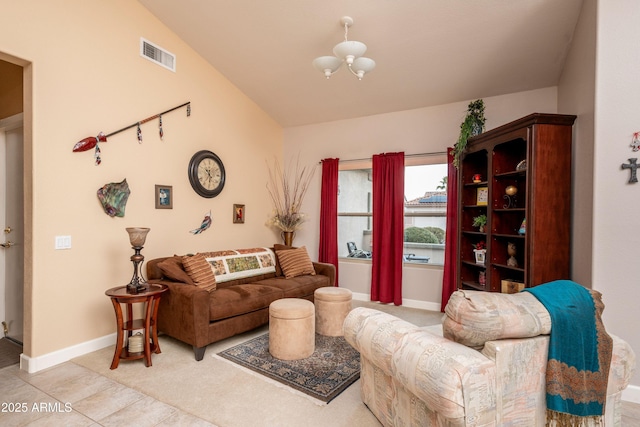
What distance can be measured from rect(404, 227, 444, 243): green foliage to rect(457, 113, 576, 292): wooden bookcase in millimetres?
715

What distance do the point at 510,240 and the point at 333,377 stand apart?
2.38m

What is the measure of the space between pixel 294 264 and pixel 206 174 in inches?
64.7

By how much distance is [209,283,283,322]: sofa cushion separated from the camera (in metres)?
3.15

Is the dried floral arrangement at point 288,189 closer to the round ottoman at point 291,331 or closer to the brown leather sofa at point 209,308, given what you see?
the brown leather sofa at point 209,308

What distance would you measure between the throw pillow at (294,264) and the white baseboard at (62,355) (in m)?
2.01

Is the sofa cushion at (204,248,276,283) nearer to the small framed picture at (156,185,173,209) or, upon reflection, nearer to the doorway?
the small framed picture at (156,185,173,209)

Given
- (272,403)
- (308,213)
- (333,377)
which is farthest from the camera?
(308,213)

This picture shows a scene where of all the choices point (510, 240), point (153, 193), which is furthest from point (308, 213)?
point (510, 240)

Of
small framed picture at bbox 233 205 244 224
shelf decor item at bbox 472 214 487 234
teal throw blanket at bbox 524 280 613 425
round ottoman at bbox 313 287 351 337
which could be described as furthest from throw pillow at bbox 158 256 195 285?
shelf decor item at bbox 472 214 487 234

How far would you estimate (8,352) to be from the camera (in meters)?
3.09

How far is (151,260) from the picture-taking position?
361 centimetres

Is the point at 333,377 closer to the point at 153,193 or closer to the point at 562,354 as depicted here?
the point at 562,354

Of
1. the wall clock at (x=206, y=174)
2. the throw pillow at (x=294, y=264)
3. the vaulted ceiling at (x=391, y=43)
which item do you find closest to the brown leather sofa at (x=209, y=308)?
the throw pillow at (x=294, y=264)

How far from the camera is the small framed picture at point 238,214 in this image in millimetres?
4821
